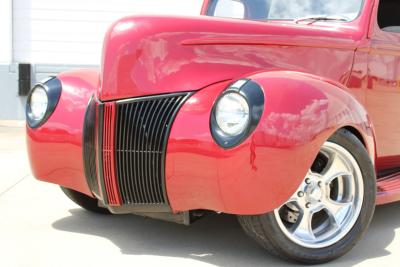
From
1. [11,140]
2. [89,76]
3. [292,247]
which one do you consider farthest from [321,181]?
A: [11,140]

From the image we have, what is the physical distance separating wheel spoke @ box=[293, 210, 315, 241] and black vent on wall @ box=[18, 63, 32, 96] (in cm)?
731

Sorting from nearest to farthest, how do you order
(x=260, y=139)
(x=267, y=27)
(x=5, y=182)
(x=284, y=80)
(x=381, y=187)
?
(x=260, y=139) < (x=284, y=80) < (x=267, y=27) < (x=381, y=187) < (x=5, y=182)

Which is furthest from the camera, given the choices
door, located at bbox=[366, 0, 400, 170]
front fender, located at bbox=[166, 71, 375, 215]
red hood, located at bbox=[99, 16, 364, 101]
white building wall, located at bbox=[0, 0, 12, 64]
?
white building wall, located at bbox=[0, 0, 12, 64]

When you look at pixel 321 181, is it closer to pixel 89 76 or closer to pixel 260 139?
pixel 260 139

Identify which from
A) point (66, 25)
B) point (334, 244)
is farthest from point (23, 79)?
point (334, 244)

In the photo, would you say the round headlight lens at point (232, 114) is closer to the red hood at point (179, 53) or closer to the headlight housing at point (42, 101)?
the red hood at point (179, 53)

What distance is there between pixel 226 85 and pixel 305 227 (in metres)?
0.85

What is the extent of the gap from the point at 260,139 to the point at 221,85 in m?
0.43

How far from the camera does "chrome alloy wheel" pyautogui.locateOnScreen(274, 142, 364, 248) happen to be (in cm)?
313

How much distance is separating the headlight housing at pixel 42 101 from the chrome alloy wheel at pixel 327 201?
4.92ft

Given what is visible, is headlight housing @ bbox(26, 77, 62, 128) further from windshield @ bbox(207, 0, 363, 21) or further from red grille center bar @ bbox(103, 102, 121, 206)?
windshield @ bbox(207, 0, 363, 21)

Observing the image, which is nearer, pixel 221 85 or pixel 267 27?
pixel 221 85

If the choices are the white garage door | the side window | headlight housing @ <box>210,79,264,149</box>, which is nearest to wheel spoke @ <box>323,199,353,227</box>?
headlight housing @ <box>210,79,264,149</box>

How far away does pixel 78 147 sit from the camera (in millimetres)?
3371
